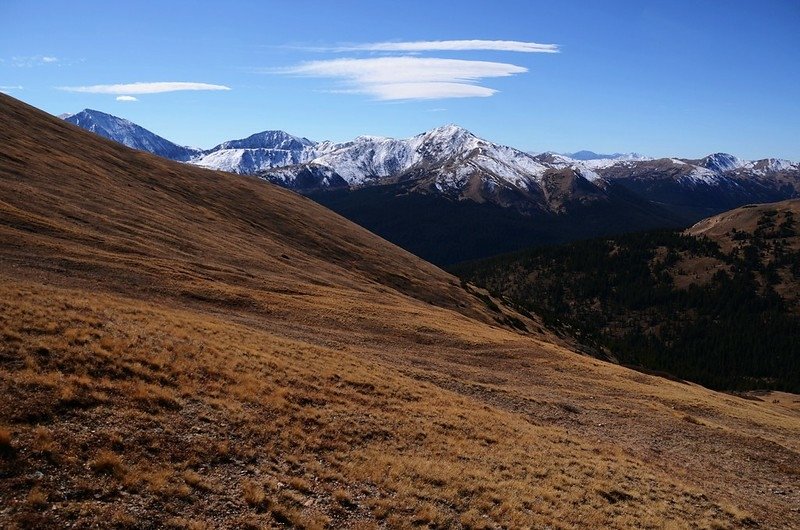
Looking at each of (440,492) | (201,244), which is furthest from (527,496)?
(201,244)

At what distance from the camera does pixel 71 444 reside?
14227 mm

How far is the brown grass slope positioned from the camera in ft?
47.4

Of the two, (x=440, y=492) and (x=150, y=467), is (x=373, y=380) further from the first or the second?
(x=150, y=467)

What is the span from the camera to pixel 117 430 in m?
15.8

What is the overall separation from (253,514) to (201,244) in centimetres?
5694

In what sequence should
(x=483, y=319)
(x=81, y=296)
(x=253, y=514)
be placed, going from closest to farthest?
(x=253, y=514), (x=81, y=296), (x=483, y=319)

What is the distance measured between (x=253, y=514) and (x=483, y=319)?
245 feet

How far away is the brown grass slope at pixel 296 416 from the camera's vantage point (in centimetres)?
A: 1444

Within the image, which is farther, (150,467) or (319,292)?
(319,292)

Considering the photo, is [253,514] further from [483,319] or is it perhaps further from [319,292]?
[483,319]

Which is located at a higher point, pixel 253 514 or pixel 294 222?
pixel 294 222

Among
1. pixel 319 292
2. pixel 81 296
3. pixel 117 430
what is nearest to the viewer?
pixel 117 430

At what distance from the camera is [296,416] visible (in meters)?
21.5

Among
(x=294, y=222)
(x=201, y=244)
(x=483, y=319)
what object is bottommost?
(x=483, y=319)
